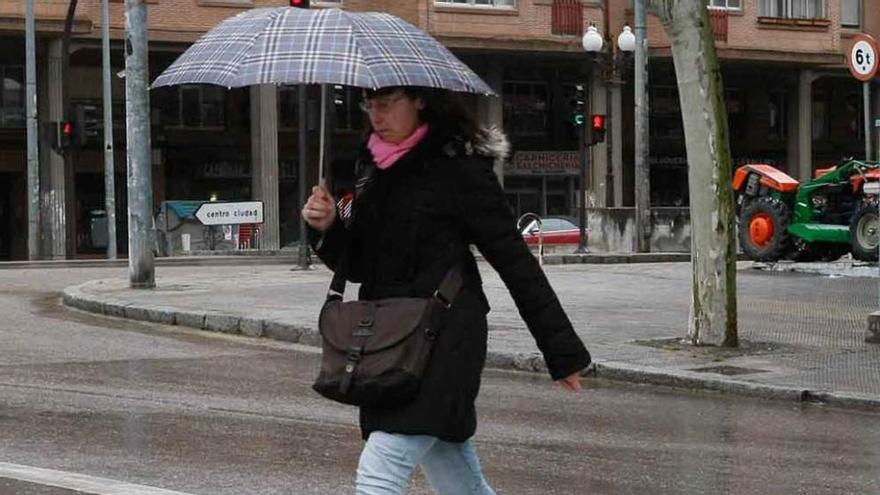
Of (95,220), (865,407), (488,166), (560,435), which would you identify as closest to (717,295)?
(865,407)

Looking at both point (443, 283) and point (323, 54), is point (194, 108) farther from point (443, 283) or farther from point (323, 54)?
point (443, 283)

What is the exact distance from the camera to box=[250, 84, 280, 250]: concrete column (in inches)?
1535

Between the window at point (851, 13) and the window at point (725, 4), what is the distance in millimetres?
4676

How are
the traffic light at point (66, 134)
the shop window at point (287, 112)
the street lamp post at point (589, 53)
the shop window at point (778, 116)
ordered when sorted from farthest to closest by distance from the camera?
the shop window at point (778, 116) → the shop window at point (287, 112) → the traffic light at point (66, 134) → the street lamp post at point (589, 53)

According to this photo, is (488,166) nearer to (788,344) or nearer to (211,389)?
(211,389)

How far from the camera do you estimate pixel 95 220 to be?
127ft

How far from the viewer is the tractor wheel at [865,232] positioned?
829 inches

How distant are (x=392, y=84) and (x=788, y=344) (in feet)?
29.9

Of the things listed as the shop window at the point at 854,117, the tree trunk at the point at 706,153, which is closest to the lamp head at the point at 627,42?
the shop window at the point at 854,117

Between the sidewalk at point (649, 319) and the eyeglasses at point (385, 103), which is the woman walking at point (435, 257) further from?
the sidewalk at point (649, 319)

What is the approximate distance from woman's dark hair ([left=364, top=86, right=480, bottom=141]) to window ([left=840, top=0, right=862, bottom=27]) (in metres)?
42.1

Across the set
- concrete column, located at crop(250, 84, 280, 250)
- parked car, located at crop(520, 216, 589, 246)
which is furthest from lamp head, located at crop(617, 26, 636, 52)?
concrete column, located at crop(250, 84, 280, 250)

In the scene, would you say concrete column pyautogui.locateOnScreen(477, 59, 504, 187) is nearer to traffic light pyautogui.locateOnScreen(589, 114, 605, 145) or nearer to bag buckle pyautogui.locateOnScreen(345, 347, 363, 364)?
traffic light pyautogui.locateOnScreen(589, 114, 605, 145)

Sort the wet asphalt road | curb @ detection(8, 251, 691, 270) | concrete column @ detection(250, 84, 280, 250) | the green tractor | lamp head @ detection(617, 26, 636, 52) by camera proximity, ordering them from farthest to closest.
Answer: concrete column @ detection(250, 84, 280, 250)
lamp head @ detection(617, 26, 636, 52)
curb @ detection(8, 251, 691, 270)
the green tractor
the wet asphalt road
